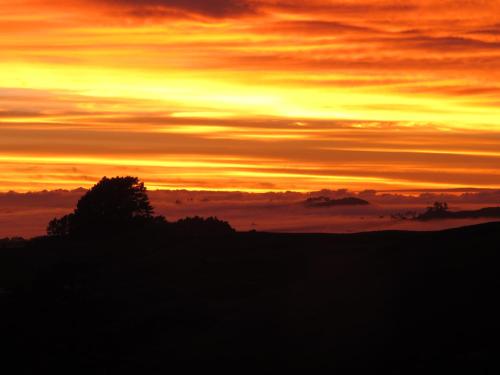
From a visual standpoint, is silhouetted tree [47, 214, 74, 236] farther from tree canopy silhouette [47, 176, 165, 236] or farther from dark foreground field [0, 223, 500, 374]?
dark foreground field [0, 223, 500, 374]

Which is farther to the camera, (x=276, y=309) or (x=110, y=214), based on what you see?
→ (x=110, y=214)

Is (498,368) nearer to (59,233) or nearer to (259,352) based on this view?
(259,352)

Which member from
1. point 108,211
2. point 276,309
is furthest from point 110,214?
point 276,309

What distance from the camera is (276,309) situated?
160 feet

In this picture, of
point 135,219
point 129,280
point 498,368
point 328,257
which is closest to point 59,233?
point 135,219

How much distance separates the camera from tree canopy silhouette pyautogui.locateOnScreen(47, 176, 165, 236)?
273 feet

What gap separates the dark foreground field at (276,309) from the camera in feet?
130

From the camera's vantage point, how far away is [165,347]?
44406 millimetres

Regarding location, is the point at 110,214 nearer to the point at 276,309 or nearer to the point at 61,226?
the point at 61,226

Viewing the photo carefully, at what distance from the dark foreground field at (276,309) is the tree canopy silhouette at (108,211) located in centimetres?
1888

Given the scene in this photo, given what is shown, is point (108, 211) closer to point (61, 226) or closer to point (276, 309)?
point (61, 226)

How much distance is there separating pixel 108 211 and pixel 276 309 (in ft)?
123

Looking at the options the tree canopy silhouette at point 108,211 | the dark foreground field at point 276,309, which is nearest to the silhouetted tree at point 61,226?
the tree canopy silhouette at point 108,211

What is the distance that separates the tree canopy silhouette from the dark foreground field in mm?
18877
